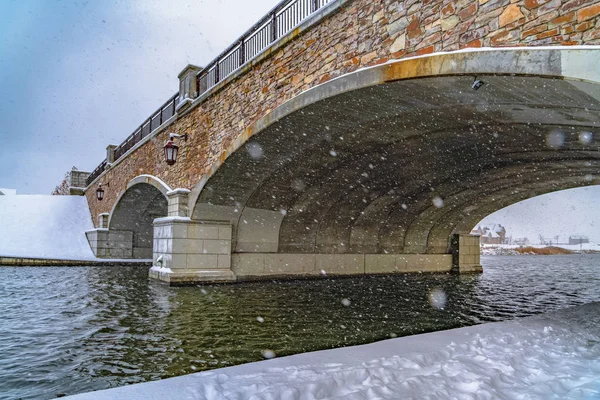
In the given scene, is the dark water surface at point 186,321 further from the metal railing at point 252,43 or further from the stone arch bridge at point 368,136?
the metal railing at point 252,43

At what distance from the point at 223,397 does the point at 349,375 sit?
1.03 metres

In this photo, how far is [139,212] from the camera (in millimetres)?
21562

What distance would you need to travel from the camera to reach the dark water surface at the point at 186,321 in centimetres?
420

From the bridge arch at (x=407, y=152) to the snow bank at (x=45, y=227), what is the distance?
42.5 ft

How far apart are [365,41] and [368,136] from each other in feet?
9.71

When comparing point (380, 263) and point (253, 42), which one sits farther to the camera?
point (380, 263)

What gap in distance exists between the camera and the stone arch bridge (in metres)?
4.78

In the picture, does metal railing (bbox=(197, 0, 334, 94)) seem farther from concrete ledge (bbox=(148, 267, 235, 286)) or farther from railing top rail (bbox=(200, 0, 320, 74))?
concrete ledge (bbox=(148, 267, 235, 286))

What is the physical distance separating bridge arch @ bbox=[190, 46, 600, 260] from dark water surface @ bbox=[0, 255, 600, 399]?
2.81 metres

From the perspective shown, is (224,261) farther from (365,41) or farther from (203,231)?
(365,41)

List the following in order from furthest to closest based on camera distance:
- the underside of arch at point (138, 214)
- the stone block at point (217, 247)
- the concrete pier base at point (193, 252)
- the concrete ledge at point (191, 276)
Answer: the underside of arch at point (138, 214) → the stone block at point (217, 247) → the concrete pier base at point (193, 252) → the concrete ledge at point (191, 276)

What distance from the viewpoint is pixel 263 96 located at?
9.09 meters

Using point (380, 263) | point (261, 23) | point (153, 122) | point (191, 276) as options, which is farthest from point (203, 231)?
point (380, 263)

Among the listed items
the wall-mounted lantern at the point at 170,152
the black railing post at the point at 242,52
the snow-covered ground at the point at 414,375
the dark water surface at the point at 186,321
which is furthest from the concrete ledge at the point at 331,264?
the snow-covered ground at the point at 414,375
